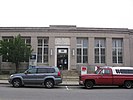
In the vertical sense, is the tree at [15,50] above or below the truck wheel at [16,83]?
above

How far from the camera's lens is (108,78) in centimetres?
2073

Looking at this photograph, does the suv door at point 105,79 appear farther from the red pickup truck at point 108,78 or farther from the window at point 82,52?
the window at point 82,52

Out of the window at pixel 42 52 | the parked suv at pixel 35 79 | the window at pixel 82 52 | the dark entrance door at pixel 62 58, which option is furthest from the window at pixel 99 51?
the parked suv at pixel 35 79

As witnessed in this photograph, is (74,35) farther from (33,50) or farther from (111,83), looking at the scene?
(111,83)

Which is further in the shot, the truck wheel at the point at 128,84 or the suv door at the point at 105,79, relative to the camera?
the truck wheel at the point at 128,84

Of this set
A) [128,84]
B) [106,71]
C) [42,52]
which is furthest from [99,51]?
[128,84]

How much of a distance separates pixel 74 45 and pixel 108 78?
19.9m

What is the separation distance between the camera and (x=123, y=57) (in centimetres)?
4084

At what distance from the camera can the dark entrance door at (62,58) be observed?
40.4 metres

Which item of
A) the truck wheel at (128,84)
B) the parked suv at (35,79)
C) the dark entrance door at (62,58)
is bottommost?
the truck wheel at (128,84)

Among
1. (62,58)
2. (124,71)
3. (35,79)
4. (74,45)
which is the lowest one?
(35,79)

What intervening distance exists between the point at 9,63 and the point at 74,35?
37.4 feet

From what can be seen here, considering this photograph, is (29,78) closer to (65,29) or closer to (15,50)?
(15,50)
